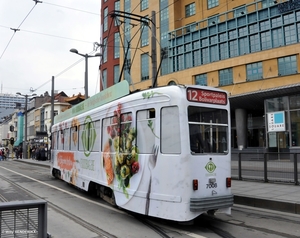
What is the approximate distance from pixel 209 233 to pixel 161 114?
8.14 ft

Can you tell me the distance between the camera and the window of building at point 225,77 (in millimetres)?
29916

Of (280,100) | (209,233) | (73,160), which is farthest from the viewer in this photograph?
(280,100)

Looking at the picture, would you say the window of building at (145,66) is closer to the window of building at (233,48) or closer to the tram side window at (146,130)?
the window of building at (233,48)

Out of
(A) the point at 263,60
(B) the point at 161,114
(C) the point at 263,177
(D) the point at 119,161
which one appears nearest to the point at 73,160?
(D) the point at 119,161

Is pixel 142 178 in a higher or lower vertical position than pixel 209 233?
higher

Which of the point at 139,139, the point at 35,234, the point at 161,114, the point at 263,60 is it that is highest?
the point at 263,60

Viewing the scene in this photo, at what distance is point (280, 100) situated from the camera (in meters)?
25.3

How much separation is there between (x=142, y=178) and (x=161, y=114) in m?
1.43

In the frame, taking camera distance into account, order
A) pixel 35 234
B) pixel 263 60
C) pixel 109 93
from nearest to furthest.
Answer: pixel 35 234
pixel 109 93
pixel 263 60

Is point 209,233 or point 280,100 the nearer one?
point 209,233

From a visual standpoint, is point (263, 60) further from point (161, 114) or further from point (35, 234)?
point (35, 234)

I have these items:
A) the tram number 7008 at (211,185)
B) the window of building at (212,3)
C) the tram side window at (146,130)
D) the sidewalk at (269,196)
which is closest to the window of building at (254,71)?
the window of building at (212,3)

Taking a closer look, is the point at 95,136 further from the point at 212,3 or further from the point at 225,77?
the point at 212,3

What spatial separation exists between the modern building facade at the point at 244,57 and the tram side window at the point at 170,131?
571 inches
